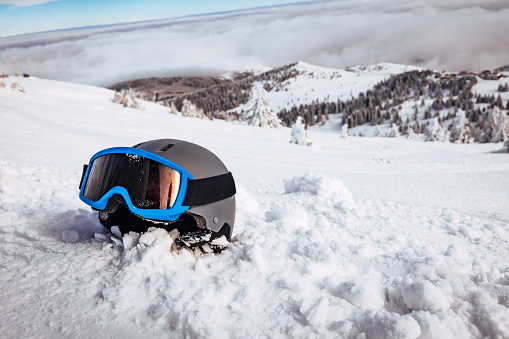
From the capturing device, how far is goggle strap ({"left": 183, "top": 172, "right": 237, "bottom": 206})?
236 centimetres

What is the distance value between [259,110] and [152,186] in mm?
38009

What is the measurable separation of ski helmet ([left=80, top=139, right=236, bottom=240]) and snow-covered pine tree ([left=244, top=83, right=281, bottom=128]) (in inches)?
1446

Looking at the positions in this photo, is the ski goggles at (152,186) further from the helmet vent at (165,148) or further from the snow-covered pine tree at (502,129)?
the snow-covered pine tree at (502,129)

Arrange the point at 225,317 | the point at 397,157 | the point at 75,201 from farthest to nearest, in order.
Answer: the point at 397,157 < the point at 75,201 < the point at 225,317

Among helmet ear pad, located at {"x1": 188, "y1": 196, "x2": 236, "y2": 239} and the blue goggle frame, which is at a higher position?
the blue goggle frame

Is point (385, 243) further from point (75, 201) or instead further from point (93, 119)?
point (93, 119)

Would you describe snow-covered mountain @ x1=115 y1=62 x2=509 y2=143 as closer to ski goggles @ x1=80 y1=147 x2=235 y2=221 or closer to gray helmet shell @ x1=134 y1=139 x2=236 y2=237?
gray helmet shell @ x1=134 y1=139 x2=236 y2=237

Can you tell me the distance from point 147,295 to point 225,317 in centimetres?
52

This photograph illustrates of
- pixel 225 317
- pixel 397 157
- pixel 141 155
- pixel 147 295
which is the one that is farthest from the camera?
pixel 397 157

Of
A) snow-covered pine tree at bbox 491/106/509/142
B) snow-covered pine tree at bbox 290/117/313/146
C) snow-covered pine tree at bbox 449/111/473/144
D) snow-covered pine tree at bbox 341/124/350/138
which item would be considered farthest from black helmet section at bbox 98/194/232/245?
snow-covered pine tree at bbox 491/106/509/142

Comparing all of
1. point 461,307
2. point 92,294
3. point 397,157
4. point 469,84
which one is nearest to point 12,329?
point 92,294

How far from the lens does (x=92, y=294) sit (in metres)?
1.96

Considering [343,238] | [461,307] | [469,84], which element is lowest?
[343,238]

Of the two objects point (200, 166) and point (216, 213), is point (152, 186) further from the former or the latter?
point (216, 213)
